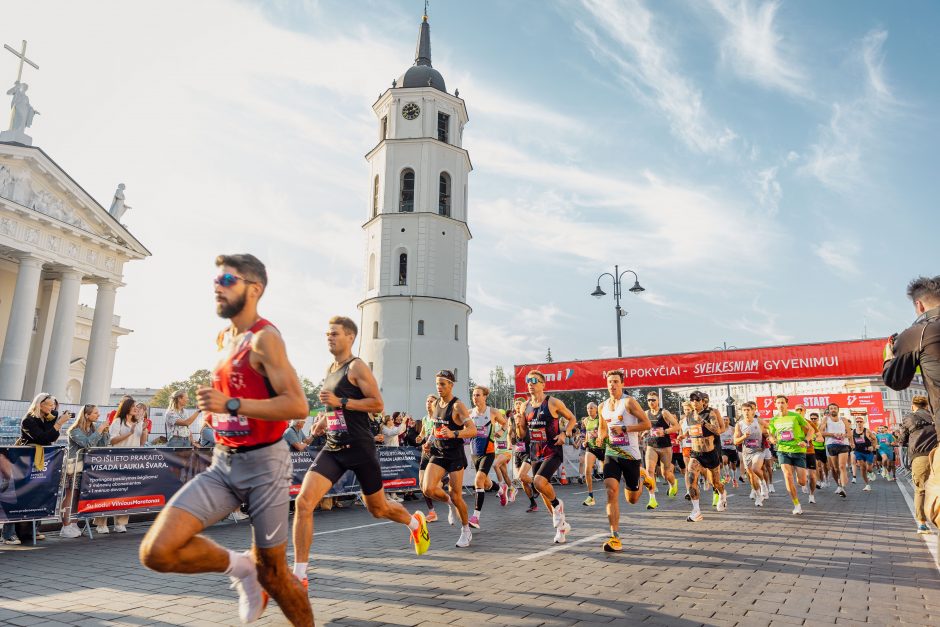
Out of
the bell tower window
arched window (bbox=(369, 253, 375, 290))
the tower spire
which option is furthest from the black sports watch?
the tower spire

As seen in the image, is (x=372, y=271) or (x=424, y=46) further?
(x=424, y=46)

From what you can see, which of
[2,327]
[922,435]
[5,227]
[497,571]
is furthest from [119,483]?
[2,327]

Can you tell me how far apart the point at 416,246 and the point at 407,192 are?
4656mm

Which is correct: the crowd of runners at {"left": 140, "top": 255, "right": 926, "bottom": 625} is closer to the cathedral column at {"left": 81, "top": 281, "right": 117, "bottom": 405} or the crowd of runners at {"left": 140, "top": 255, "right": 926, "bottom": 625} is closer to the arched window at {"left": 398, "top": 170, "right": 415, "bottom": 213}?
the cathedral column at {"left": 81, "top": 281, "right": 117, "bottom": 405}

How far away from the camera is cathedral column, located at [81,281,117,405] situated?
33.9 m

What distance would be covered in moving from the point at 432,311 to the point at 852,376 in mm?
25759

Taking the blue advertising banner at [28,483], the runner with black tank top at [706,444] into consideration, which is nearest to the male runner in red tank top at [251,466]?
the blue advertising banner at [28,483]

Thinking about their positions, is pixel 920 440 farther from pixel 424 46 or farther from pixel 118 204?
pixel 424 46

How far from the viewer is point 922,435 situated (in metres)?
7.26

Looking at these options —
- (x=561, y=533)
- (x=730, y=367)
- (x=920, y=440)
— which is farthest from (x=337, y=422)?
(x=730, y=367)

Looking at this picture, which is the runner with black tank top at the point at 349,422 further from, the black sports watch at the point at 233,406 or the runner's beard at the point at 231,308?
the black sports watch at the point at 233,406

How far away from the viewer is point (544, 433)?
8.85 meters

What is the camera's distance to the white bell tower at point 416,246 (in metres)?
43.5

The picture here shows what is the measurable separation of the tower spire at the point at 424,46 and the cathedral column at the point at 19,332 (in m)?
33.6
